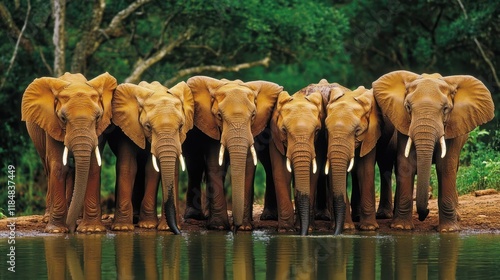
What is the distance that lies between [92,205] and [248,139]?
2.37 meters

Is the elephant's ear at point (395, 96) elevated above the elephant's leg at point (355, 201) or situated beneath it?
elevated above

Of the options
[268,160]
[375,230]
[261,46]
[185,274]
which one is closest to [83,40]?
[261,46]

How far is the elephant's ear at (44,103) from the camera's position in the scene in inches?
755

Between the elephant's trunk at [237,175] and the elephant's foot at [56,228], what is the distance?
238cm

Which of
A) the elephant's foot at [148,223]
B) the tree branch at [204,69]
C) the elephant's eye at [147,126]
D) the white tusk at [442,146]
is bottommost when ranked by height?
the elephant's foot at [148,223]

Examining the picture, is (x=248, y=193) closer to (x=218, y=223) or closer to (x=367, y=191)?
(x=218, y=223)

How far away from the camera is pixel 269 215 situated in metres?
21.0

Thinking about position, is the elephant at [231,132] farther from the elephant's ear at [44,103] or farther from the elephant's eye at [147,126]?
the elephant's ear at [44,103]

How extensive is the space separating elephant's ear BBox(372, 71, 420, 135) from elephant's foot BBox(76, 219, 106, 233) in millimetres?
4350

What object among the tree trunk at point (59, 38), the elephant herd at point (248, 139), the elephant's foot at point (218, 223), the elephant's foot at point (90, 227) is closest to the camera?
the elephant herd at point (248, 139)

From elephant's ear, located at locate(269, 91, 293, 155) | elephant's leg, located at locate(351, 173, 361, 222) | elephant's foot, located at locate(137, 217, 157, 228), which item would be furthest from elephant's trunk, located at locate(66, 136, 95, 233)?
elephant's leg, located at locate(351, 173, 361, 222)

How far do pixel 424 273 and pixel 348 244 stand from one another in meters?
3.02

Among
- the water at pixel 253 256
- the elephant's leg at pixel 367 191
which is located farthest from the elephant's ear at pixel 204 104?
the elephant's leg at pixel 367 191

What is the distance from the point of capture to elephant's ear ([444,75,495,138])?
63.2 feet
